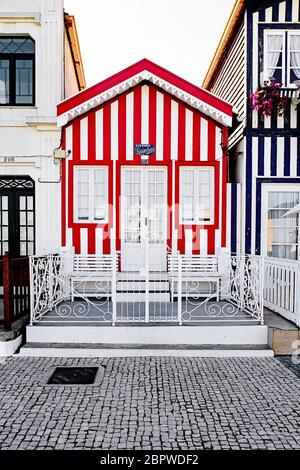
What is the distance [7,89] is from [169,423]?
8319 mm

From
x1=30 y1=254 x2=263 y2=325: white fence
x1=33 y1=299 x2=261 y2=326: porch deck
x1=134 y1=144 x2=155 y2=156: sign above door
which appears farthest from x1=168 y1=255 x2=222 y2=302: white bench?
x1=134 y1=144 x2=155 y2=156: sign above door

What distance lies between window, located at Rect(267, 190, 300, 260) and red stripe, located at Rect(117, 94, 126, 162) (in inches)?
138

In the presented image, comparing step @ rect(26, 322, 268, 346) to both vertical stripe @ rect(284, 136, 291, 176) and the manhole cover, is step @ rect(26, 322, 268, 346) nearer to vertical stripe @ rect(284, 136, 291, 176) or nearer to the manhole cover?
the manhole cover

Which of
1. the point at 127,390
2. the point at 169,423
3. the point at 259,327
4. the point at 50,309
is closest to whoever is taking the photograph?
the point at 169,423

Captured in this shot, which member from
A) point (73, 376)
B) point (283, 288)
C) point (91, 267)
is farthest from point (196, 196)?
point (73, 376)

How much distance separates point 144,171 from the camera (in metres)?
8.95

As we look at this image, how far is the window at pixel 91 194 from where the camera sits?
29.1 feet

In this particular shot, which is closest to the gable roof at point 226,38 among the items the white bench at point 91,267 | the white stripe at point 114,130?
the white stripe at point 114,130

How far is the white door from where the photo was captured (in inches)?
353

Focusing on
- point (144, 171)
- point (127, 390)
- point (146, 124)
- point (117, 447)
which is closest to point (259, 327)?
point (127, 390)

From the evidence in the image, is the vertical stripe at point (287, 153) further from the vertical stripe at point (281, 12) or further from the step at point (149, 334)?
the step at point (149, 334)

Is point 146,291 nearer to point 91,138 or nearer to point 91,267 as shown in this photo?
point 91,267

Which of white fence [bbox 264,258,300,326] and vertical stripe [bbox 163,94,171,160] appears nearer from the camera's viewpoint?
white fence [bbox 264,258,300,326]

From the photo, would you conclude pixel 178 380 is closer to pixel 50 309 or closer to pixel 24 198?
pixel 50 309
